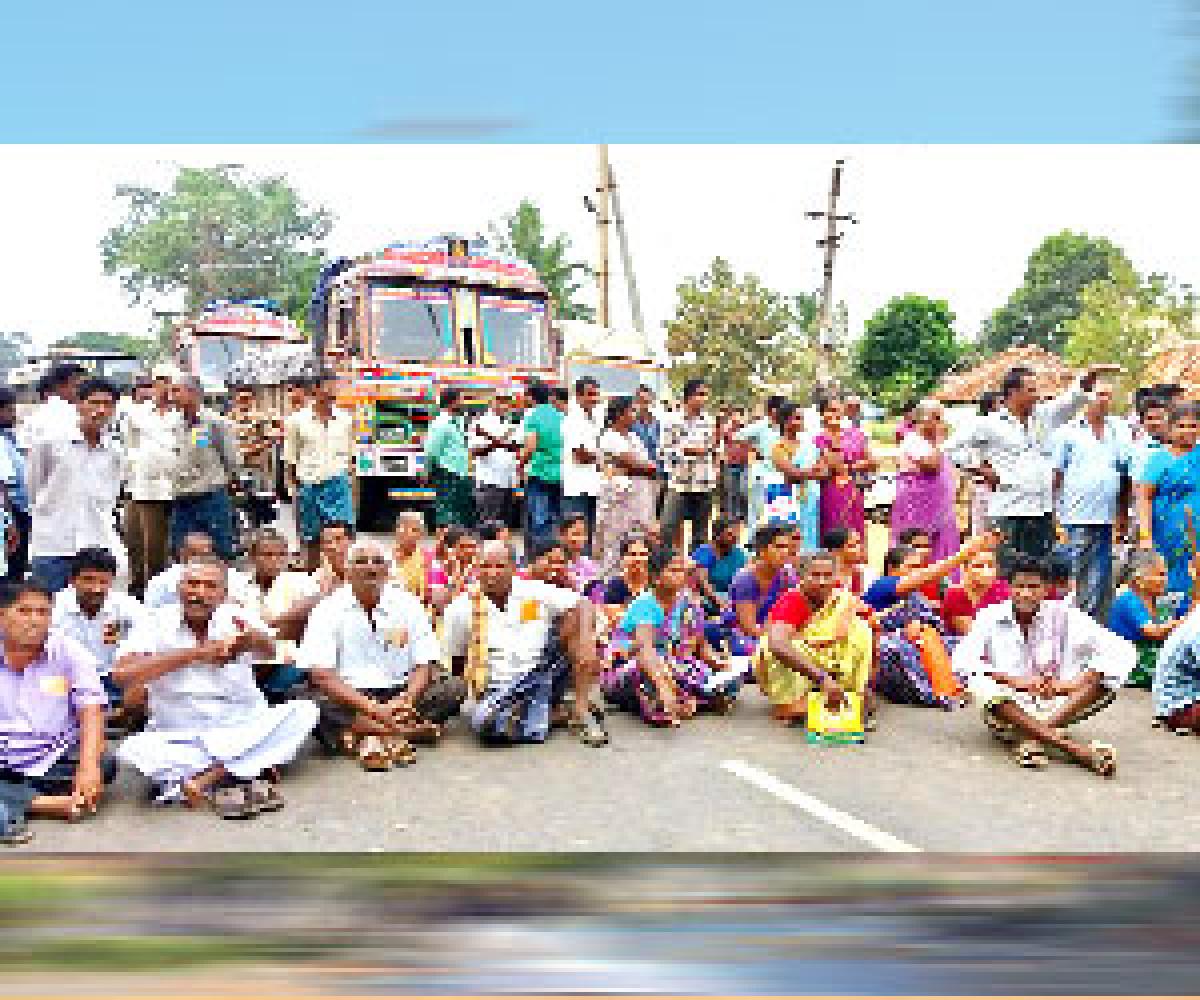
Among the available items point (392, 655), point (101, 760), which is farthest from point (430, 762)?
point (101, 760)

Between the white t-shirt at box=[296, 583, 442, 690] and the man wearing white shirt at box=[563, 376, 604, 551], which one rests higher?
the man wearing white shirt at box=[563, 376, 604, 551]

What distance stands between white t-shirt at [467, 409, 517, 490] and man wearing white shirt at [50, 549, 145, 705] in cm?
510

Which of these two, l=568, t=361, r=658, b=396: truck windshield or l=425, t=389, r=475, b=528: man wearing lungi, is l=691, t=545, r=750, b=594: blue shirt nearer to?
l=425, t=389, r=475, b=528: man wearing lungi

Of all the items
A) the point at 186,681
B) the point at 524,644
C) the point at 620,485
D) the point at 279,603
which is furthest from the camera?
the point at 620,485

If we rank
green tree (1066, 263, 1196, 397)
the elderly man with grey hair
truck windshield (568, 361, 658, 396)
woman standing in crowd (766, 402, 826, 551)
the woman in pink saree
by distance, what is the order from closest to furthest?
the elderly man with grey hair → the woman in pink saree → woman standing in crowd (766, 402, 826, 551) → truck windshield (568, 361, 658, 396) → green tree (1066, 263, 1196, 397)

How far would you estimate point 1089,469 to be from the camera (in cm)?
716

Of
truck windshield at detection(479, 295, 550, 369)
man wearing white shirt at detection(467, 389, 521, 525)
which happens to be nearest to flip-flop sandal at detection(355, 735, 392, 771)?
man wearing white shirt at detection(467, 389, 521, 525)

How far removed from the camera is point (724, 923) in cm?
127

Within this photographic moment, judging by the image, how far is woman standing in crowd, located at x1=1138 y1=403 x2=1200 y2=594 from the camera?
6.67 metres

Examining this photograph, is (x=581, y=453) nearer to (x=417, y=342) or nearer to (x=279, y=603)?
(x=279, y=603)

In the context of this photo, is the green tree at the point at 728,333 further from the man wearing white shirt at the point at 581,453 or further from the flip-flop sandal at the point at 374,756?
the flip-flop sandal at the point at 374,756

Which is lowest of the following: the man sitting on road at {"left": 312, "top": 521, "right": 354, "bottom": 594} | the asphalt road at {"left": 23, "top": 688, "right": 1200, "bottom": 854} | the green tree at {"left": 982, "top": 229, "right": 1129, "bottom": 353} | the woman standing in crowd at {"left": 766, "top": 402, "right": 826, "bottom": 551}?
the asphalt road at {"left": 23, "top": 688, "right": 1200, "bottom": 854}

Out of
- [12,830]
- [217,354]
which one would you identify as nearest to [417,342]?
[217,354]

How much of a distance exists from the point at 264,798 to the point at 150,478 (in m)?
3.29
